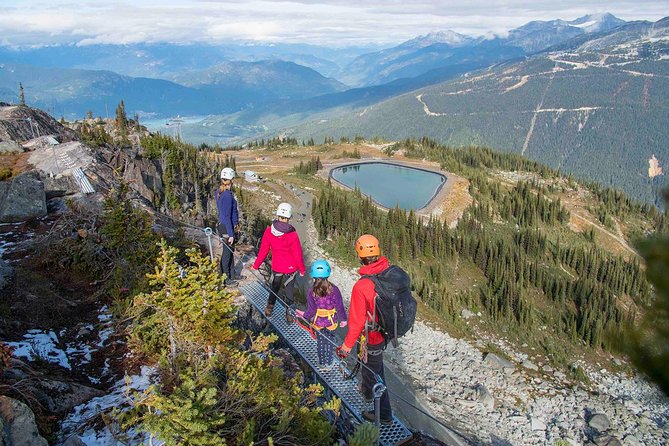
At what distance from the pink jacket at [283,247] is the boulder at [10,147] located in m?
18.3

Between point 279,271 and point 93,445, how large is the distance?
5.06 m

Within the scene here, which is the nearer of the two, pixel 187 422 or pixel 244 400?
pixel 187 422

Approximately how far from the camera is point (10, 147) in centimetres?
2164

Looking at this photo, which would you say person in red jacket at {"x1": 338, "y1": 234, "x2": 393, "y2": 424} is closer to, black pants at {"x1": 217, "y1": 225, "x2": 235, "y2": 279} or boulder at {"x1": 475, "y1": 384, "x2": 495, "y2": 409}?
black pants at {"x1": 217, "y1": 225, "x2": 235, "y2": 279}

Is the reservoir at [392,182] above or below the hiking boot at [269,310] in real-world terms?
below

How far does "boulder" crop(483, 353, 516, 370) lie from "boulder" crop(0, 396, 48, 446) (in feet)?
73.3

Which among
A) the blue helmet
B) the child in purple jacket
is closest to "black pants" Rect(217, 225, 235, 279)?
the child in purple jacket

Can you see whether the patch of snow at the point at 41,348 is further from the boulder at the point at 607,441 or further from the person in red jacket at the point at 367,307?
the boulder at the point at 607,441

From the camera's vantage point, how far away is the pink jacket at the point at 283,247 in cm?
971

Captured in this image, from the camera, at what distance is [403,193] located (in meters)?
50.4

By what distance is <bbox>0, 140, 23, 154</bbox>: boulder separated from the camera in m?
21.3

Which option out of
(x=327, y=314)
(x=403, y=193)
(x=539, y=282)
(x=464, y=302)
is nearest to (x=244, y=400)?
(x=327, y=314)

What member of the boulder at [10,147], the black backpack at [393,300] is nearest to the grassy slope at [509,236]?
the black backpack at [393,300]

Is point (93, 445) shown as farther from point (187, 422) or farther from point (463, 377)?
point (463, 377)
